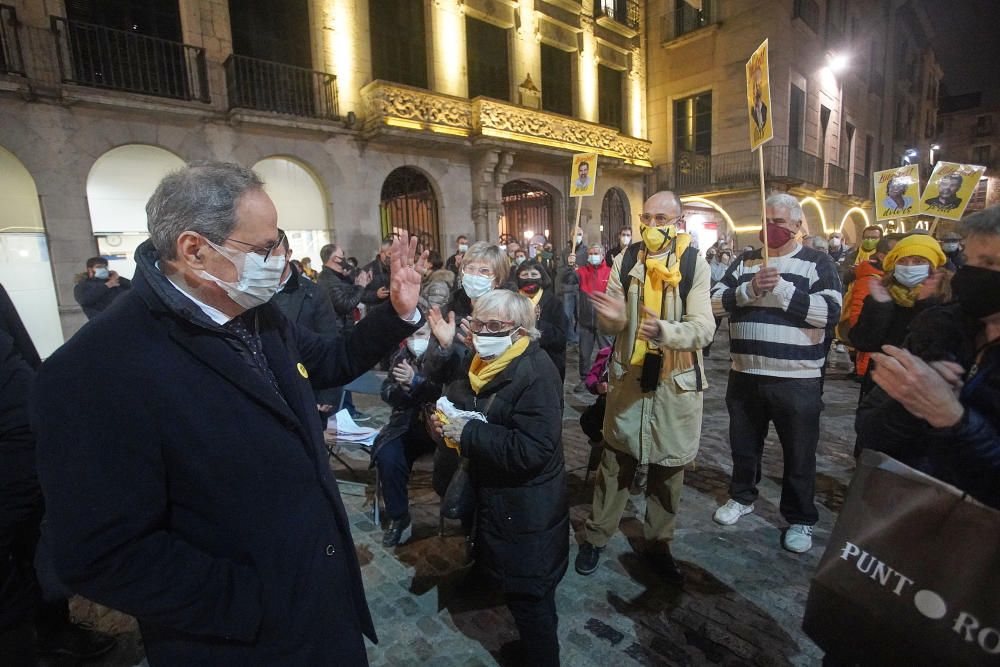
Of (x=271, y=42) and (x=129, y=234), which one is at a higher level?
(x=271, y=42)

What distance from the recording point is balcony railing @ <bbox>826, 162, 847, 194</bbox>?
77.2ft

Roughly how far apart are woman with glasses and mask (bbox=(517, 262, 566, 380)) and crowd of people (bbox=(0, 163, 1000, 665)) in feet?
4.73

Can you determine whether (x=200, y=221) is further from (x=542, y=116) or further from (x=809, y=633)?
(x=542, y=116)

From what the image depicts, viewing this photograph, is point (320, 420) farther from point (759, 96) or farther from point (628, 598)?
point (759, 96)

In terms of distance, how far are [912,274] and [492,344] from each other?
2.55m

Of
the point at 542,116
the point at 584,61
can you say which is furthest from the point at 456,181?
the point at 584,61

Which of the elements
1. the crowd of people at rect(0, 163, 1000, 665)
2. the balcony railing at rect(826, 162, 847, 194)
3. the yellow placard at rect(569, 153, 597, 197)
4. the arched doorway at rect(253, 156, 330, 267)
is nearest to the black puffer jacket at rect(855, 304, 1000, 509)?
the crowd of people at rect(0, 163, 1000, 665)

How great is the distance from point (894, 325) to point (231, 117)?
12618 mm

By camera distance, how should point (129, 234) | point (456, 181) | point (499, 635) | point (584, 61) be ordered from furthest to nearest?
point (584, 61), point (456, 181), point (129, 234), point (499, 635)

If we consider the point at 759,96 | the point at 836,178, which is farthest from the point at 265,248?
the point at 836,178

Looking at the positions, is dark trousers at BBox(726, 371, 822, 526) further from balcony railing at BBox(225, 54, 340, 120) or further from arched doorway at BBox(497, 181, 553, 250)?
arched doorway at BBox(497, 181, 553, 250)

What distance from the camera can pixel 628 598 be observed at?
2912mm

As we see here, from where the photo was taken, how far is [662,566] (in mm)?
3062

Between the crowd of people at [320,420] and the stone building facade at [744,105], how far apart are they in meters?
18.6
